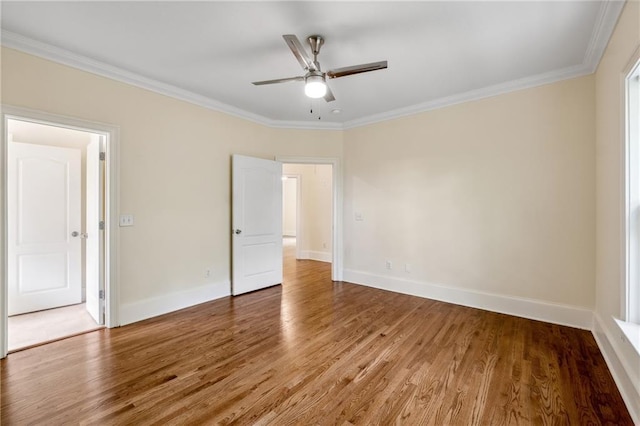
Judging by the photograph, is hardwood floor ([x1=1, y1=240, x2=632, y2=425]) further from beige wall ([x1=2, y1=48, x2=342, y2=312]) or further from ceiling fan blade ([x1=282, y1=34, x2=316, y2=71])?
ceiling fan blade ([x1=282, y1=34, x2=316, y2=71])

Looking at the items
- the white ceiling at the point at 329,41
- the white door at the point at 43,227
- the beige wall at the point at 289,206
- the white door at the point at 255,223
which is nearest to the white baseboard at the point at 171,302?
the white door at the point at 255,223

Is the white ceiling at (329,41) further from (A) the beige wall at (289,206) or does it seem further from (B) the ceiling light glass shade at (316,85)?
(A) the beige wall at (289,206)

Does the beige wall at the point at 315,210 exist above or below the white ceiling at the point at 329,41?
below

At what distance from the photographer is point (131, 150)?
3203mm

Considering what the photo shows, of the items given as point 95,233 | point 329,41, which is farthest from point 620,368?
point 95,233

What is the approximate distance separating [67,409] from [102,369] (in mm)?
464

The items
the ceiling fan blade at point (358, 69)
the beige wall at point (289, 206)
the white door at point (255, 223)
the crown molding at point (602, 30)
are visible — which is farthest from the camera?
the beige wall at point (289, 206)

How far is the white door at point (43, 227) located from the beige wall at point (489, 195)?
4.10 metres

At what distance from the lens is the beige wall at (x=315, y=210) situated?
22.9 ft

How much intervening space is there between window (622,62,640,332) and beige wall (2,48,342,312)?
4.17m

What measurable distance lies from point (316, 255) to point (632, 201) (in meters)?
5.67

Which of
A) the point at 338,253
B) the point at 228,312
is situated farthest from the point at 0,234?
the point at 338,253

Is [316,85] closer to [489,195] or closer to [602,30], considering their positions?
[602,30]

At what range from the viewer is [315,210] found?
7.18 metres
